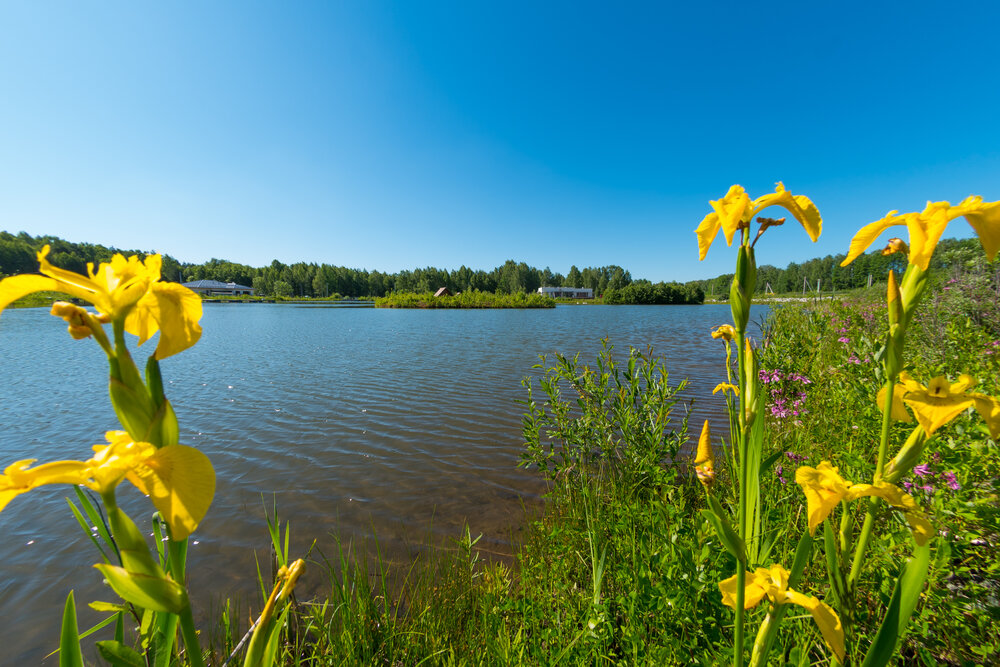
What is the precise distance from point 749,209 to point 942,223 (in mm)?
418

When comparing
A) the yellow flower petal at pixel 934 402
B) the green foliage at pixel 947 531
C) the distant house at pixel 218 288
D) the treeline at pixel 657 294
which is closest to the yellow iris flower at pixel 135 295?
the yellow flower petal at pixel 934 402

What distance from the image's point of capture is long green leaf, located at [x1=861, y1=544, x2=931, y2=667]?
853mm

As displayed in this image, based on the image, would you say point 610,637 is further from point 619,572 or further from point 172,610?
point 172,610

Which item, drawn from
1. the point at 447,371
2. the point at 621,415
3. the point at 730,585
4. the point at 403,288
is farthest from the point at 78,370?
the point at 403,288

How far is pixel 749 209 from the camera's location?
996 mm

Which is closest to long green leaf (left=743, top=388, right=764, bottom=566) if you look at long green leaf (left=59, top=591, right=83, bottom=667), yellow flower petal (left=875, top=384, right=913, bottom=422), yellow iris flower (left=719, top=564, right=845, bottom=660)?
yellow iris flower (left=719, top=564, right=845, bottom=660)

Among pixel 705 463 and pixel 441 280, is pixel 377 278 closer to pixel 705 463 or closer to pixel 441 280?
pixel 441 280

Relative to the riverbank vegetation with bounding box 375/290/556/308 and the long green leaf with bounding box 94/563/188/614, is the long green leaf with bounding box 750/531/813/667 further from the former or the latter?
the riverbank vegetation with bounding box 375/290/556/308

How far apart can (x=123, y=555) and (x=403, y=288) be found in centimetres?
8120

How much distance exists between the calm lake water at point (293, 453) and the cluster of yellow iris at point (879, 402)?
3.10 metres

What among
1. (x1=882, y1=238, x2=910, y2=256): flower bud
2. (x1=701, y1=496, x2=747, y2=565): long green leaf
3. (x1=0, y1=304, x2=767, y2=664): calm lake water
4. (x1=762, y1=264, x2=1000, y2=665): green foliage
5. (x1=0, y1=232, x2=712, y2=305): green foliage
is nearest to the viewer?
(x1=701, y1=496, x2=747, y2=565): long green leaf

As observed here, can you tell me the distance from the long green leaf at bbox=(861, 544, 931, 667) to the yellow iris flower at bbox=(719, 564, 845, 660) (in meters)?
0.07

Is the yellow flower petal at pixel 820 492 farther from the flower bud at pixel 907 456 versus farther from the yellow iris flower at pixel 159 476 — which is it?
the yellow iris flower at pixel 159 476

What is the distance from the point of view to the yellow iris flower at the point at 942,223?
2.89 ft
